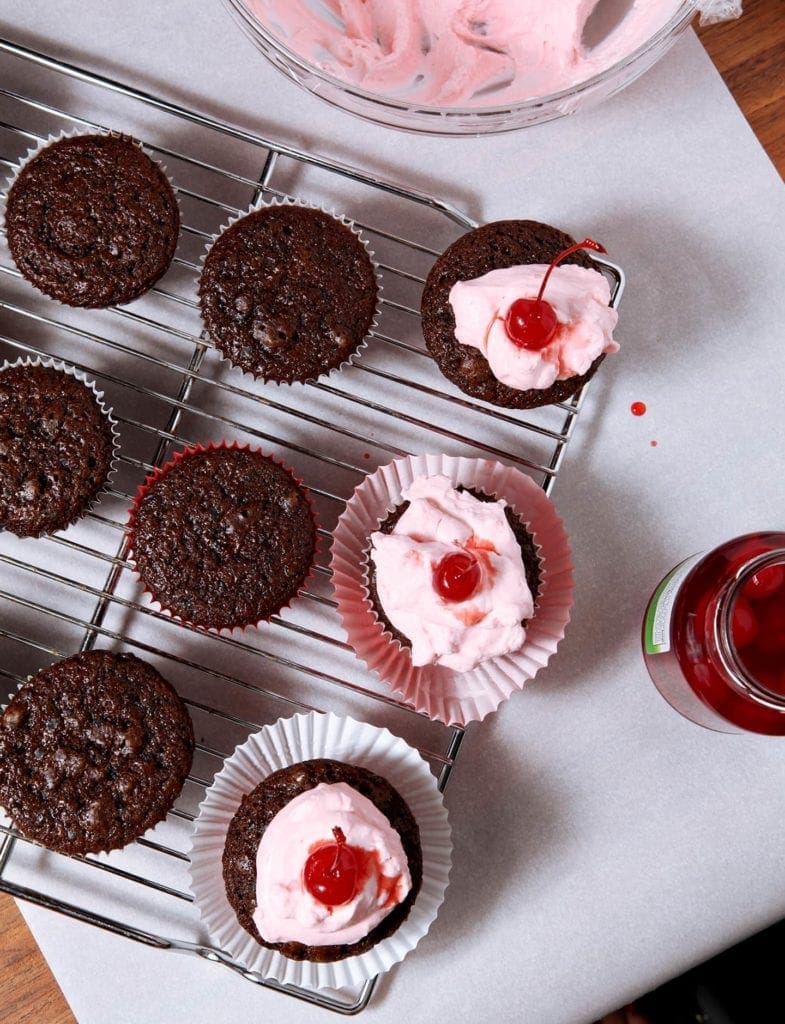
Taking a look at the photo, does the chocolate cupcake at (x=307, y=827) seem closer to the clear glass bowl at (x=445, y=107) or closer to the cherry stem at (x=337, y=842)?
the cherry stem at (x=337, y=842)

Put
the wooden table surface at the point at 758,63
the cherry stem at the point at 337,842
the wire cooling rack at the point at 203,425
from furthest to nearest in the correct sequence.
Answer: the wooden table surface at the point at 758,63 < the wire cooling rack at the point at 203,425 < the cherry stem at the point at 337,842

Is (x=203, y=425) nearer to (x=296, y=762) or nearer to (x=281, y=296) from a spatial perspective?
(x=281, y=296)

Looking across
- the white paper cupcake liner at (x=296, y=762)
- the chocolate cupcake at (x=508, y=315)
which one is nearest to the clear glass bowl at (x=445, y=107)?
the chocolate cupcake at (x=508, y=315)

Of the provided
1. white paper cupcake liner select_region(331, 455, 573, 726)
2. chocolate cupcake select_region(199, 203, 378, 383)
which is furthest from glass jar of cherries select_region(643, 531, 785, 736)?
chocolate cupcake select_region(199, 203, 378, 383)

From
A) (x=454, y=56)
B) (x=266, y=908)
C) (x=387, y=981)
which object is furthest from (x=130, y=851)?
(x=454, y=56)

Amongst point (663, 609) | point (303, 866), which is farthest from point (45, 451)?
Answer: point (663, 609)

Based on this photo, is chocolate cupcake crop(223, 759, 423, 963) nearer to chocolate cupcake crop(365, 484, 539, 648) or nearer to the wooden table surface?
chocolate cupcake crop(365, 484, 539, 648)
